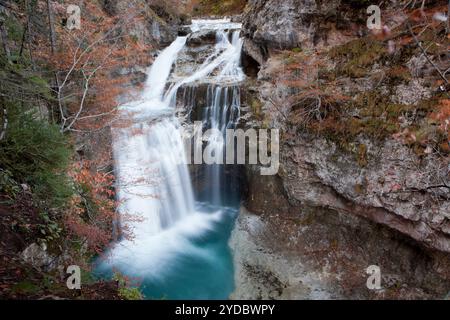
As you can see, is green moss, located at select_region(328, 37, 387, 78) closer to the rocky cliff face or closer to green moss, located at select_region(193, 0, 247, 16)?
the rocky cliff face

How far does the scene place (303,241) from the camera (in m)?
7.78

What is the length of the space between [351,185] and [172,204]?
572cm

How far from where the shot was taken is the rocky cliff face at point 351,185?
6348mm

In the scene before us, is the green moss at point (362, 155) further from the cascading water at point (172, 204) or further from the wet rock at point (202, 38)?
the wet rock at point (202, 38)

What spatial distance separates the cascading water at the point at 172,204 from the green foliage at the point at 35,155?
2903mm

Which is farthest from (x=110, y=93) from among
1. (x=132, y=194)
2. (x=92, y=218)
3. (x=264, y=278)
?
(x=264, y=278)

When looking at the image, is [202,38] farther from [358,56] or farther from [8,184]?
[8,184]

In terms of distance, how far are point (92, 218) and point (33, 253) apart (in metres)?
2.54

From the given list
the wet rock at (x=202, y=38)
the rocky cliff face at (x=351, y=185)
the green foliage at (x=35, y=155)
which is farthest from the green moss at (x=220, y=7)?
the green foliage at (x=35, y=155)

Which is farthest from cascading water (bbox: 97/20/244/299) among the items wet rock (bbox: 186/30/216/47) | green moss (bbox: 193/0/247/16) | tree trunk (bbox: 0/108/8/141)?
green moss (bbox: 193/0/247/16)

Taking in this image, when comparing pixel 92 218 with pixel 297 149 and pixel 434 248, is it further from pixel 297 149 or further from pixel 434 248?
pixel 434 248

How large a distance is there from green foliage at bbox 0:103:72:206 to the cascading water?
9.52 ft

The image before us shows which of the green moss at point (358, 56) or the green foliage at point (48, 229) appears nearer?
the green foliage at point (48, 229)

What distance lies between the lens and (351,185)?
23.7 feet
